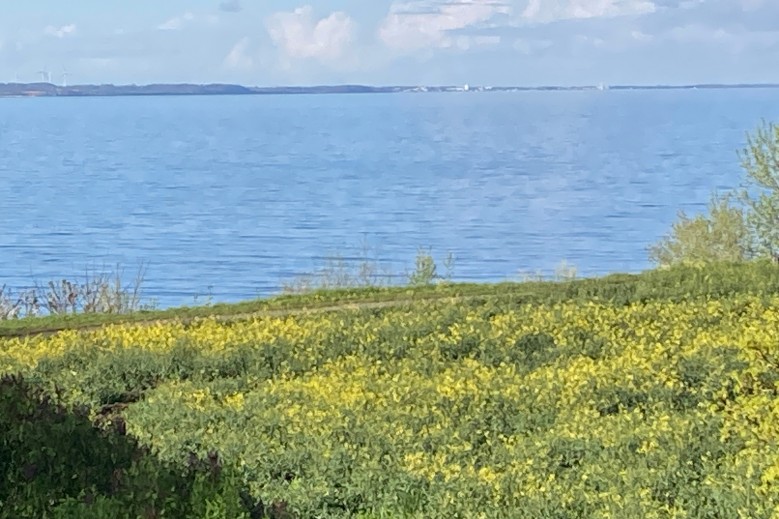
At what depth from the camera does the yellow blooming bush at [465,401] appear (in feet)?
22.4

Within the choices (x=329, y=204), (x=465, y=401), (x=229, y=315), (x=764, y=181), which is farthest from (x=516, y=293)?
(x=329, y=204)

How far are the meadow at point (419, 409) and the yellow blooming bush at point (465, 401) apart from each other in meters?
0.02

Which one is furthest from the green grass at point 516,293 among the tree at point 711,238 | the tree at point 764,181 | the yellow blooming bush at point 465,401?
the tree at point 711,238

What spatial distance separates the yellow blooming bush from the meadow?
0.8 inches

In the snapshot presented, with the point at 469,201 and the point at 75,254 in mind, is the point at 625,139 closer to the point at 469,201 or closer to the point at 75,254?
the point at 469,201

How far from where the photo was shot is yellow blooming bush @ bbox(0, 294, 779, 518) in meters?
6.82

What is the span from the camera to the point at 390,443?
8109 millimetres

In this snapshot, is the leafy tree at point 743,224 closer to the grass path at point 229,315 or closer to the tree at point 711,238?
the tree at point 711,238

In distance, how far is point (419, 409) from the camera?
9.14 meters

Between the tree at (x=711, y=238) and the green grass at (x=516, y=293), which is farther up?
the green grass at (x=516, y=293)

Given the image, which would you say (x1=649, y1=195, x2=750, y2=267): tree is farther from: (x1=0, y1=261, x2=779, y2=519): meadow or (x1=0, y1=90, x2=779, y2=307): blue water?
(x1=0, y1=261, x2=779, y2=519): meadow

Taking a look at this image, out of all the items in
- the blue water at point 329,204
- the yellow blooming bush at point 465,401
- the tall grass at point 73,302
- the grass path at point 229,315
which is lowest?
the blue water at point 329,204

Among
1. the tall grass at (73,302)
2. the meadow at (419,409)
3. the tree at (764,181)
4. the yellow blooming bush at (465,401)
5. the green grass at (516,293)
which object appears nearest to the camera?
the meadow at (419,409)

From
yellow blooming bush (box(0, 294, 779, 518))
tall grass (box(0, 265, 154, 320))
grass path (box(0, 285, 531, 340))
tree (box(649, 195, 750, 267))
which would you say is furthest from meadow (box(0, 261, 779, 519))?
tree (box(649, 195, 750, 267))
